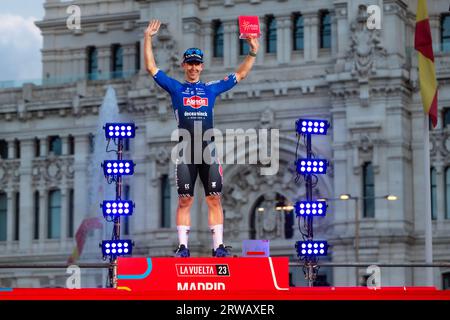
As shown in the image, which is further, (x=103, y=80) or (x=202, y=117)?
(x=103, y=80)

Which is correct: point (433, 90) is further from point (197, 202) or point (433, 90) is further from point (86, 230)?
point (86, 230)

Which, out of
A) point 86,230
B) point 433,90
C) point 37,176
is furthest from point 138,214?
point 433,90

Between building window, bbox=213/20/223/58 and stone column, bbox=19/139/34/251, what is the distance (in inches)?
462

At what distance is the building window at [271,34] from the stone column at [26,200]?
14.5 meters

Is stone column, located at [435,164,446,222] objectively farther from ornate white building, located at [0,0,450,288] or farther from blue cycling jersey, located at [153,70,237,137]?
blue cycling jersey, located at [153,70,237,137]

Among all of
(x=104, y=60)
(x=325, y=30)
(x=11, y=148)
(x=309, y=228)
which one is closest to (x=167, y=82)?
(x=309, y=228)

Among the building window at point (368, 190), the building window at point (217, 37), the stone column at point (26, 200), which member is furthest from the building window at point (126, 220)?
the building window at point (368, 190)

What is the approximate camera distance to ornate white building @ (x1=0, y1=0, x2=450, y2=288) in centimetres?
6381

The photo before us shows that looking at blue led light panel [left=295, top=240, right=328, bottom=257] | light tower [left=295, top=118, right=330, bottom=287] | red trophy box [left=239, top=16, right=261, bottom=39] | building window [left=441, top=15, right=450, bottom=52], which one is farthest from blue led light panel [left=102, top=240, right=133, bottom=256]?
building window [left=441, top=15, right=450, bottom=52]

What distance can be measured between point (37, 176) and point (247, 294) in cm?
5707

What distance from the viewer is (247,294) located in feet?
56.4

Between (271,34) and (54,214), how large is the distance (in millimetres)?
15512

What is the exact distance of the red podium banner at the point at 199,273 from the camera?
17953mm

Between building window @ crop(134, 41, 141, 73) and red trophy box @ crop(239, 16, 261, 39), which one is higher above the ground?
building window @ crop(134, 41, 141, 73)
